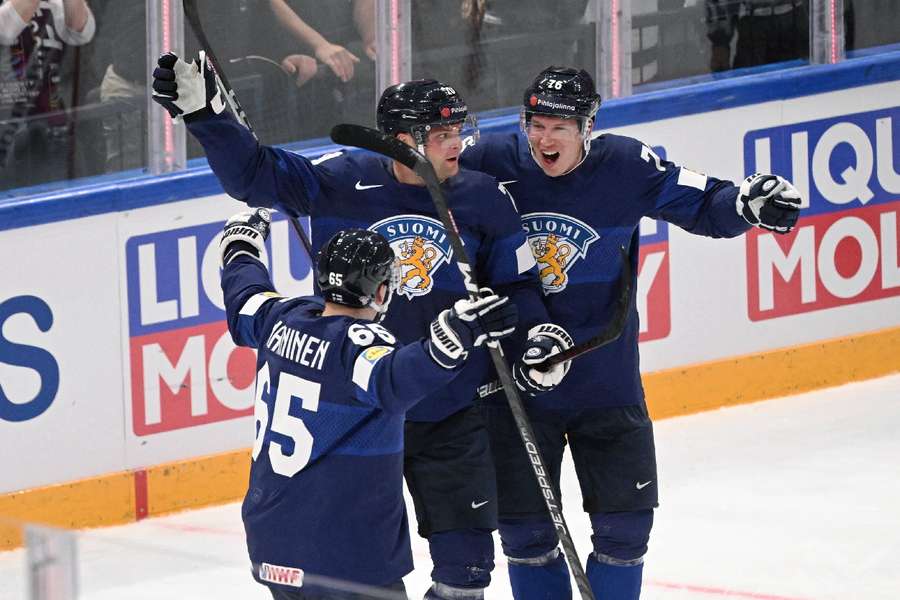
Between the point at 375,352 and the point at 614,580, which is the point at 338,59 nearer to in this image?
the point at 614,580

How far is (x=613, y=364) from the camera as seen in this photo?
13.3ft

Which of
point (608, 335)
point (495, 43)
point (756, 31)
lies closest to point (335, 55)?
point (495, 43)

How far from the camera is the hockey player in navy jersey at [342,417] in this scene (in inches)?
125

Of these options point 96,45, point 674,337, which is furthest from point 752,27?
point 96,45

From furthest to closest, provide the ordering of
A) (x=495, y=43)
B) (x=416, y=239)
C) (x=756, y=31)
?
(x=756, y=31) → (x=495, y=43) → (x=416, y=239)

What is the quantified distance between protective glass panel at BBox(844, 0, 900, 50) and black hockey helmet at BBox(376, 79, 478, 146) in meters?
3.69

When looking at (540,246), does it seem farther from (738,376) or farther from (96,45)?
(738,376)

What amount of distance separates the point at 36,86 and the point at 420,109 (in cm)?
201

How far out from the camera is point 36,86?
5.45 metres

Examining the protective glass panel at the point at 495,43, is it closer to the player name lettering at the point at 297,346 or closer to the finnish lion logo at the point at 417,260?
the finnish lion logo at the point at 417,260

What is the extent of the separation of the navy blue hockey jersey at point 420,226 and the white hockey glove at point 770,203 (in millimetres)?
484

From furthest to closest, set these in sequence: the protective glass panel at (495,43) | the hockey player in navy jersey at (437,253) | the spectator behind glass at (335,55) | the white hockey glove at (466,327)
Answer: the protective glass panel at (495,43) < the spectator behind glass at (335,55) < the hockey player in navy jersey at (437,253) < the white hockey glove at (466,327)

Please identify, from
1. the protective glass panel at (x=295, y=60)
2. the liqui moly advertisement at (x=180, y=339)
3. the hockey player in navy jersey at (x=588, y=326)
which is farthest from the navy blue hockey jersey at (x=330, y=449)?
the protective glass panel at (x=295, y=60)

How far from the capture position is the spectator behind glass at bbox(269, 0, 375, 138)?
5.92 metres
